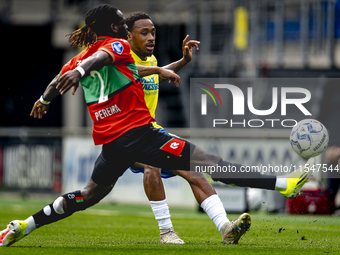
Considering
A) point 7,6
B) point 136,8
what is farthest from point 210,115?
point 7,6

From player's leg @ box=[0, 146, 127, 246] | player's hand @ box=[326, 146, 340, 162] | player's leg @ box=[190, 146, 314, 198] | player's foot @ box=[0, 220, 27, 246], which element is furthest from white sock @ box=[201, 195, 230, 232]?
player's hand @ box=[326, 146, 340, 162]

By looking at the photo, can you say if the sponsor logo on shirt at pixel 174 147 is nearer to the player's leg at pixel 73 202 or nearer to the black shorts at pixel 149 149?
the black shorts at pixel 149 149

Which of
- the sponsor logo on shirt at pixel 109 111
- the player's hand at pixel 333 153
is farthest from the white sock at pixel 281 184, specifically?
the player's hand at pixel 333 153

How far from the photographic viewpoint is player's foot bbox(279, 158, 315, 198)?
5172 millimetres

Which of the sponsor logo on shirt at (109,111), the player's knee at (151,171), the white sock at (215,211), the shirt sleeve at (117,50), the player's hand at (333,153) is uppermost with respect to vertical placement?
the shirt sleeve at (117,50)

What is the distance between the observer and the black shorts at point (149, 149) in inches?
202

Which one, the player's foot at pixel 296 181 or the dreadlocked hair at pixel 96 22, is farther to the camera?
the dreadlocked hair at pixel 96 22

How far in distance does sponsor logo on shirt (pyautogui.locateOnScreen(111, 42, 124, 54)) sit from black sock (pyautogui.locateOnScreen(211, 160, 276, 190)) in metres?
1.24

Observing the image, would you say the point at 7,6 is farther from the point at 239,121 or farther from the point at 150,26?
the point at 150,26

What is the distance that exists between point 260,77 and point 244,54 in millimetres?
1555

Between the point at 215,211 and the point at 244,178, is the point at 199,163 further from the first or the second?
the point at 215,211

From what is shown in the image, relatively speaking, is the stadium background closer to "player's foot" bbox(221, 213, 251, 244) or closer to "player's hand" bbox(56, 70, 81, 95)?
"player's foot" bbox(221, 213, 251, 244)

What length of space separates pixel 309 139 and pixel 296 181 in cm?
67

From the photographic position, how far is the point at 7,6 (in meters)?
20.2
